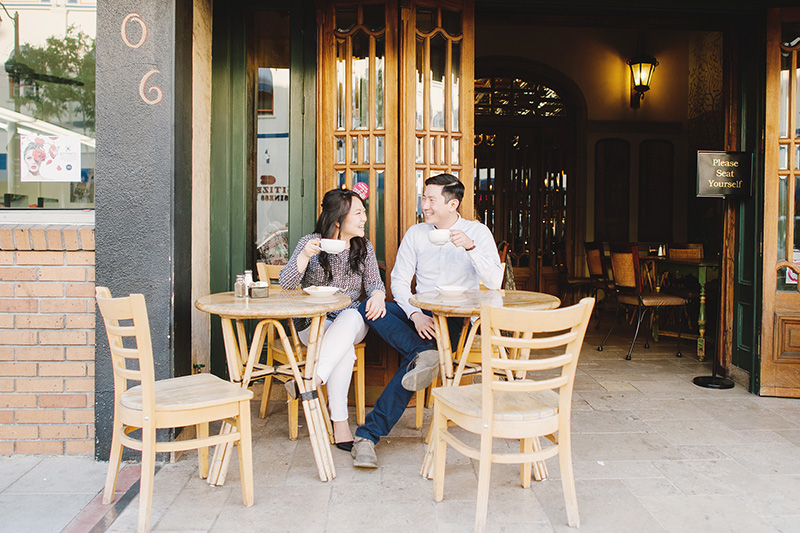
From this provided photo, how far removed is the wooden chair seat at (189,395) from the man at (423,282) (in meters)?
0.76

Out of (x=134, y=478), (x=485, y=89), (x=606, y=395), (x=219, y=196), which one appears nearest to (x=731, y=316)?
(x=606, y=395)

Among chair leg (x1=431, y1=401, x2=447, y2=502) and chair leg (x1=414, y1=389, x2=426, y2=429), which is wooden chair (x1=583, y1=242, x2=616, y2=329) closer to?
chair leg (x1=414, y1=389, x2=426, y2=429)

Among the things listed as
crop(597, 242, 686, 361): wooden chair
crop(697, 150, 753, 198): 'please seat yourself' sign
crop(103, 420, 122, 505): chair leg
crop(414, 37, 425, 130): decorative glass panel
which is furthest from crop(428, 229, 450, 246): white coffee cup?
crop(597, 242, 686, 361): wooden chair

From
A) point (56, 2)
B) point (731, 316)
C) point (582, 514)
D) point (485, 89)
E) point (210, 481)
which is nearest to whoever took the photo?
point (582, 514)

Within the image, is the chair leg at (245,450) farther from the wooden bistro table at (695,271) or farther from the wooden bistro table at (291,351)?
the wooden bistro table at (695,271)

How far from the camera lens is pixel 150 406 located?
213 centimetres

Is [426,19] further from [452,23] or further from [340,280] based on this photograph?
[340,280]

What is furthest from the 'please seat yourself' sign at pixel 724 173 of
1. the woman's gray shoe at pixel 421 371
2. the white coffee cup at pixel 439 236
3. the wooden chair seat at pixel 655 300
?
the woman's gray shoe at pixel 421 371

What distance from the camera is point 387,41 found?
12.0 ft

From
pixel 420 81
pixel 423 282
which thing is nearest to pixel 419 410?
pixel 423 282

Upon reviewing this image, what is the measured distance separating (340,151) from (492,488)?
228 cm

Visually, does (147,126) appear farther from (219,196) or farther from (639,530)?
(639,530)

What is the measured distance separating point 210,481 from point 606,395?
2736 millimetres

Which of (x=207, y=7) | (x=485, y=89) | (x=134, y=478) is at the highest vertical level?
(x=485, y=89)
